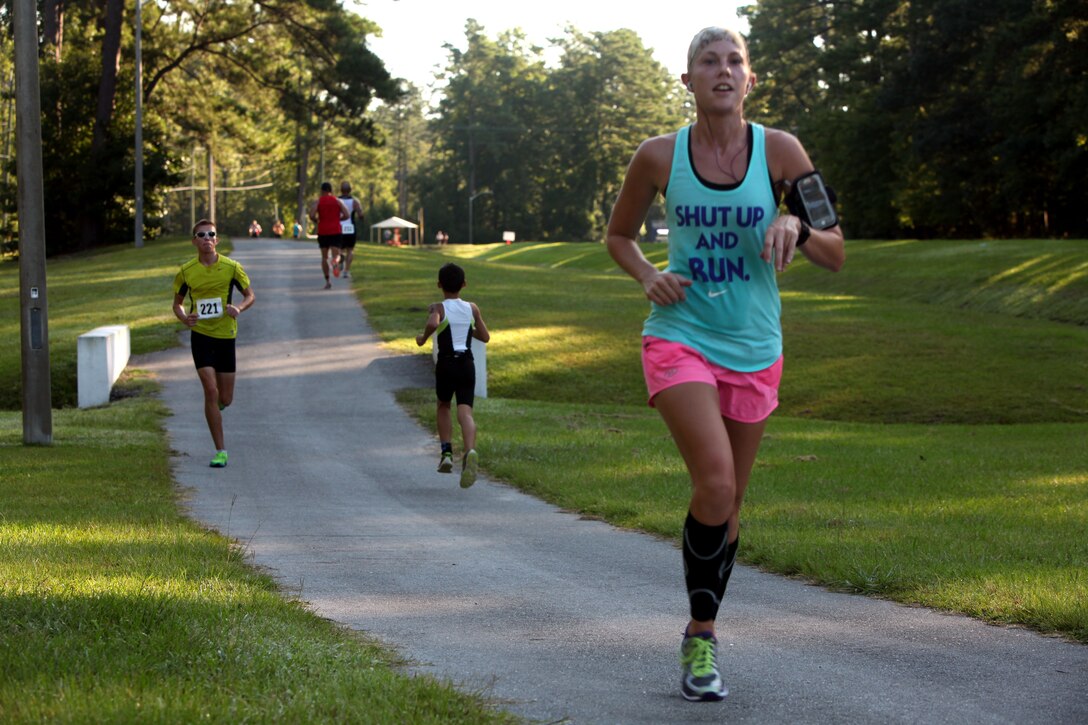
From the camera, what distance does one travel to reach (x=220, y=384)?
13898 millimetres

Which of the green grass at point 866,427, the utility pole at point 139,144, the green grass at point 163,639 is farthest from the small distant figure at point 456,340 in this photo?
the utility pole at point 139,144

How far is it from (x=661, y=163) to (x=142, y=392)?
16.5 m

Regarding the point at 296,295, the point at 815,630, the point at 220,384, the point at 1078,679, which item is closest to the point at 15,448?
the point at 220,384

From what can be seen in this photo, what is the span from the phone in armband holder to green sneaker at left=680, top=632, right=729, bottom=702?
1569 millimetres

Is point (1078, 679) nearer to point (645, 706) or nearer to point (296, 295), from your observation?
point (645, 706)

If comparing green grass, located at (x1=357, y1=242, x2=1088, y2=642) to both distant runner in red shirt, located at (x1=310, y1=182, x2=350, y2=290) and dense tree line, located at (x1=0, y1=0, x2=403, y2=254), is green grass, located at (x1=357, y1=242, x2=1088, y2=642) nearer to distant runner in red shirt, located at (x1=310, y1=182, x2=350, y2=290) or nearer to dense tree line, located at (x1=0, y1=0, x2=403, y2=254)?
distant runner in red shirt, located at (x1=310, y1=182, x2=350, y2=290)

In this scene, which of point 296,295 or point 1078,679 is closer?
point 1078,679

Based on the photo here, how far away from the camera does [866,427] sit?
64.4 feet

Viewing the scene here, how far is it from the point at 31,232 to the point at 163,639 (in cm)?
1039

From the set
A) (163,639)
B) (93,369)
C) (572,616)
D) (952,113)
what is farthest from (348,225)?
(952,113)

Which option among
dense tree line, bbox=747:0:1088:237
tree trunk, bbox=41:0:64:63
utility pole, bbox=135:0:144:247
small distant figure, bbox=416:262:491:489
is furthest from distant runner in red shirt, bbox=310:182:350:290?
tree trunk, bbox=41:0:64:63

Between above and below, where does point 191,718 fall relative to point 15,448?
above

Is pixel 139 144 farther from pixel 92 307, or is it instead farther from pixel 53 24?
pixel 92 307

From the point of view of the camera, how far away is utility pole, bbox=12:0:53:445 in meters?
14.4
